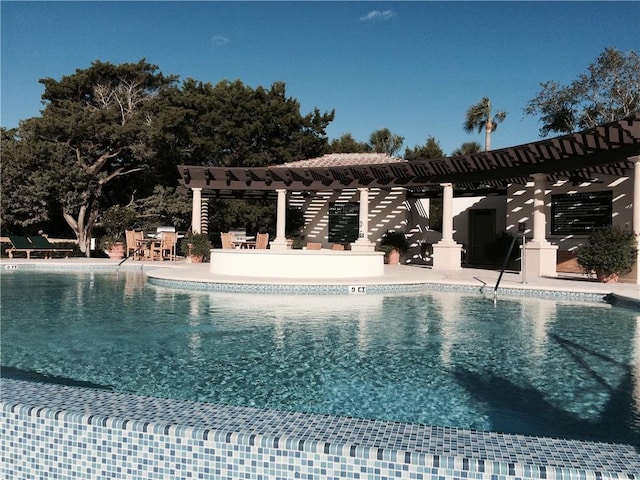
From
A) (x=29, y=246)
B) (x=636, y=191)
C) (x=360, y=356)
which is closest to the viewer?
(x=360, y=356)

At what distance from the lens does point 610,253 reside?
12367mm

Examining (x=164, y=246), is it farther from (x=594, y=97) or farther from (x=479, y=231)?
(x=594, y=97)

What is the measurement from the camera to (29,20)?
15453 millimetres

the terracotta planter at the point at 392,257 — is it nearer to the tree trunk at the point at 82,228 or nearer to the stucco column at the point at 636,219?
the stucco column at the point at 636,219

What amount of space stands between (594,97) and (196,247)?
26822 mm

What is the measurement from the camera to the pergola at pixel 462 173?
1215cm

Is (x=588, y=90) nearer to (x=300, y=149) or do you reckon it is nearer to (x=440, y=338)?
(x=300, y=149)

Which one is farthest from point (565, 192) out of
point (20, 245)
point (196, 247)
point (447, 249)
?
point (20, 245)

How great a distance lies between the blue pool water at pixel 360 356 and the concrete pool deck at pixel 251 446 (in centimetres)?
134

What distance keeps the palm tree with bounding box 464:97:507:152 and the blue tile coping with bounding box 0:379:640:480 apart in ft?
109

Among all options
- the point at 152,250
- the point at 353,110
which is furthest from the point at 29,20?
the point at 353,110

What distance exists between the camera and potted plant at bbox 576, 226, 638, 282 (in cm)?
1224

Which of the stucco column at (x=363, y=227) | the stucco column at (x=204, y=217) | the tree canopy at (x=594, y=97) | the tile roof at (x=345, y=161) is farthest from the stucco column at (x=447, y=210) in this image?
the tree canopy at (x=594, y=97)

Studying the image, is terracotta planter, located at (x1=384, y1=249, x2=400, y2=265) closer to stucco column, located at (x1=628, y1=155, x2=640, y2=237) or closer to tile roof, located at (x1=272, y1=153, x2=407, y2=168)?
tile roof, located at (x1=272, y1=153, x2=407, y2=168)
